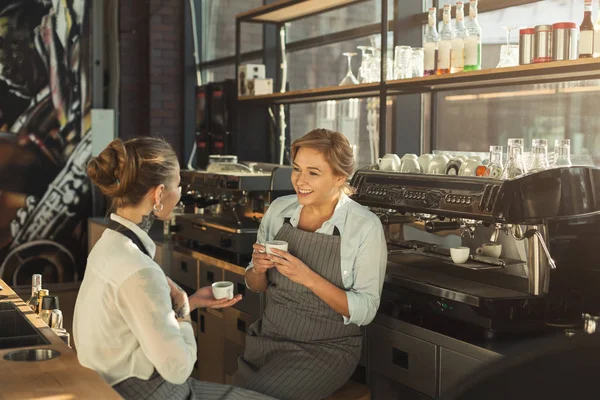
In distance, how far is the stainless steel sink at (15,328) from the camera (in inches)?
103

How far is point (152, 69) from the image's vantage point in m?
7.29

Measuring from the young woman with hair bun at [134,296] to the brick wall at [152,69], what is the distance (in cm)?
519

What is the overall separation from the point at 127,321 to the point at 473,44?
6.47 feet

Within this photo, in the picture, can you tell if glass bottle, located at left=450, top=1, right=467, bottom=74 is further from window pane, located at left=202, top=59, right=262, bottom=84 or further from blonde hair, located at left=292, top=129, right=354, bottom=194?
window pane, located at left=202, top=59, right=262, bottom=84

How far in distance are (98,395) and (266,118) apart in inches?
165

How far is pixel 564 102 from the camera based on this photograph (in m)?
3.45

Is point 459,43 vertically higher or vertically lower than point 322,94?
higher

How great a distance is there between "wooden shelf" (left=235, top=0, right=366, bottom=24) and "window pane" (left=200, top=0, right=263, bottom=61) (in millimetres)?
921

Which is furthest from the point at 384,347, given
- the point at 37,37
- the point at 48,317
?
the point at 37,37

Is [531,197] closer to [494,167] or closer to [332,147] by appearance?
[494,167]

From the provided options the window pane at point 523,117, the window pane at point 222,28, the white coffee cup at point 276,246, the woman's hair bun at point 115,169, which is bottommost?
the white coffee cup at point 276,246

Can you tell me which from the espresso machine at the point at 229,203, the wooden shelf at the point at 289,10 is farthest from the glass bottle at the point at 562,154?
the wooden shelf at the point at 289,10

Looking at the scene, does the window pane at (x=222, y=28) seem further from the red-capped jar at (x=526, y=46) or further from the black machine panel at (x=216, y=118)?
the red-capped jar at (x=526, y=46)

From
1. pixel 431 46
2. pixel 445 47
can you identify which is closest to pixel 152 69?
pixel 431 46
